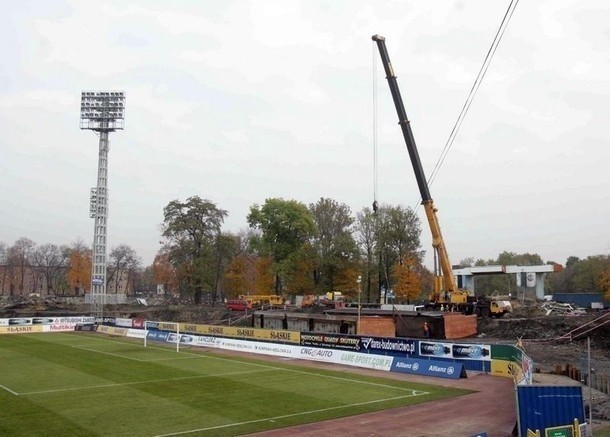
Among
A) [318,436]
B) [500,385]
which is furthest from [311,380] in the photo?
[318,436]

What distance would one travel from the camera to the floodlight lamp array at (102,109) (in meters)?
87.6

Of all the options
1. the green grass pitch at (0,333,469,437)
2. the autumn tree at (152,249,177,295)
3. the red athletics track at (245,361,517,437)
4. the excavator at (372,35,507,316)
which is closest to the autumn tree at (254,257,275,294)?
the autumn tree at (152,249,177,295)

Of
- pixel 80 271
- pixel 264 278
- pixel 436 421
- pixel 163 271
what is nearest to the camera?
pixel 436 421

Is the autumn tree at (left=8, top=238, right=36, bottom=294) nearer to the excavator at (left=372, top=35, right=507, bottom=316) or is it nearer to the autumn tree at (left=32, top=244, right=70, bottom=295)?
the autumn tree at (left=32, top=244, right=70, bottom=295)

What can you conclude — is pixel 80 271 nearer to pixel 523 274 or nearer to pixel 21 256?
pixel 21 256

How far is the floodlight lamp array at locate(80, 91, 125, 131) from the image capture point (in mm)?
87625

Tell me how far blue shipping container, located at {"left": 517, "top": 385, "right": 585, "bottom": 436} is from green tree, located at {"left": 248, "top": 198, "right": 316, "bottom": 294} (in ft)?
222

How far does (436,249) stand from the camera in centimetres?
5116

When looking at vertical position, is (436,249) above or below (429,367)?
above

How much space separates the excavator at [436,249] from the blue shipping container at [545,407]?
35028mm

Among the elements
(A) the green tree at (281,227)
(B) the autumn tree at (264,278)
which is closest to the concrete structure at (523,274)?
(A) the green tree at (281,227)

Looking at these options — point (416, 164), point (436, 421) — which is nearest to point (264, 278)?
point (416, 164)

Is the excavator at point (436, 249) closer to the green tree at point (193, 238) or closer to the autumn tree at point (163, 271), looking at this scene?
the green tree at point (193, 238)

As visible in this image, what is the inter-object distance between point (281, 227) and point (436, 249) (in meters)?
36.2
